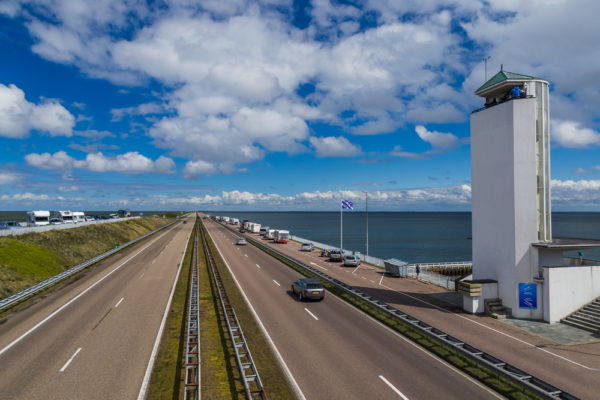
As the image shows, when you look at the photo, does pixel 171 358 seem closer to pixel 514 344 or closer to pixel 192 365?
pixel 192 365

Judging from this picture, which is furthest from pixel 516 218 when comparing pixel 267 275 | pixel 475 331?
pixel 267 275

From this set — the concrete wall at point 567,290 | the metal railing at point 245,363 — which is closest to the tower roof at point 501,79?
the concrete wall at point 567,290

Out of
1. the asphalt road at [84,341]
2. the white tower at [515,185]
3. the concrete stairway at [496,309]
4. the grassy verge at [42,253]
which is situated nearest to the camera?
the asphalt road at [84,341]

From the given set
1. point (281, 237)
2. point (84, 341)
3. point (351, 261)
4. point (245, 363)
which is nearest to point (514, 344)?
point (245, 363)

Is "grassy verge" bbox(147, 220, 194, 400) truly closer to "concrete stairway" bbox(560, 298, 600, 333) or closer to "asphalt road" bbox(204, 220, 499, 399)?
"asphalt road" bbox(204, 220, 499, 399)

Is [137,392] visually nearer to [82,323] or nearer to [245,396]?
[245,396]

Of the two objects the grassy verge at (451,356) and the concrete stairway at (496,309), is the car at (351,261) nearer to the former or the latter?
the grassy verge at (451,356)
